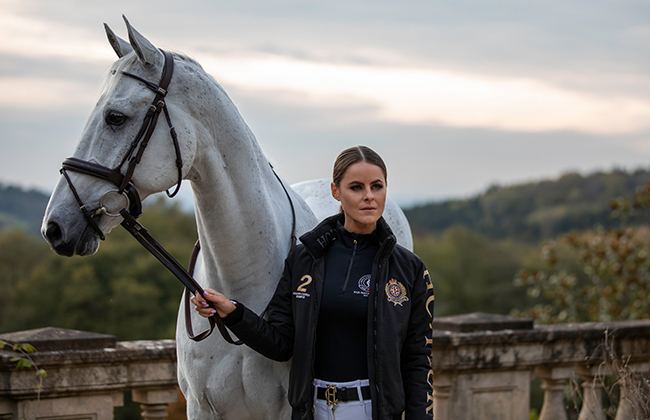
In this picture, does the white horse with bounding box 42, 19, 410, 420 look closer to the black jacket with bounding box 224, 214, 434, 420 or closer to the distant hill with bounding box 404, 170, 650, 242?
the black jacket with bounding box 224, 214, 434, 420

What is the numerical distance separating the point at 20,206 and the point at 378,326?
67.2 metres

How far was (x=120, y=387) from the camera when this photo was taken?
3584 millimetres

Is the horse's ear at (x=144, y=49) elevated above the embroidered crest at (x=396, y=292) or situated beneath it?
elevated above

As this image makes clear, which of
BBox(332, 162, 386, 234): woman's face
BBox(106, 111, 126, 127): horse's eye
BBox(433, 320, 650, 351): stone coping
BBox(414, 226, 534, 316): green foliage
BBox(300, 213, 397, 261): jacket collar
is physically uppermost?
BBox(106, 111, 126, 127): horse's eye

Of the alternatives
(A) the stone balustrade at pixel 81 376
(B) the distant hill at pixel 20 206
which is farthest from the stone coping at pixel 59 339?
(B) the distant hill at pixel 20 206

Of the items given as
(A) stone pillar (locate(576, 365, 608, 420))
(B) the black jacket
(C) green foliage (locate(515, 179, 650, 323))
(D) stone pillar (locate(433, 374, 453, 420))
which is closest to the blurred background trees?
(C) green foliage (locate(515, 179, 650, 323))

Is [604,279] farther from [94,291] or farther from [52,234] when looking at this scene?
[94,291]

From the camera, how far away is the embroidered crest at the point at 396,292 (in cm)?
258

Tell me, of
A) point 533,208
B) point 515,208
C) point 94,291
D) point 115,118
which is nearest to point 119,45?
point 115,118

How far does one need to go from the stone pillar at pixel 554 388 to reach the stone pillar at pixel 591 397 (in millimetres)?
135

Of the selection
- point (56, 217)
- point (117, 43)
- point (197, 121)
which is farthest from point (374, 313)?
point (117, 43)

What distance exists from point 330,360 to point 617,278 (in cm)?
798

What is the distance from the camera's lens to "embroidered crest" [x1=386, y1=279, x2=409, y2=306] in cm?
258

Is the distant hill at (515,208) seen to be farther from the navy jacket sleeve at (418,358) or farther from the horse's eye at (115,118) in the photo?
the horse's eye at (115,118)
